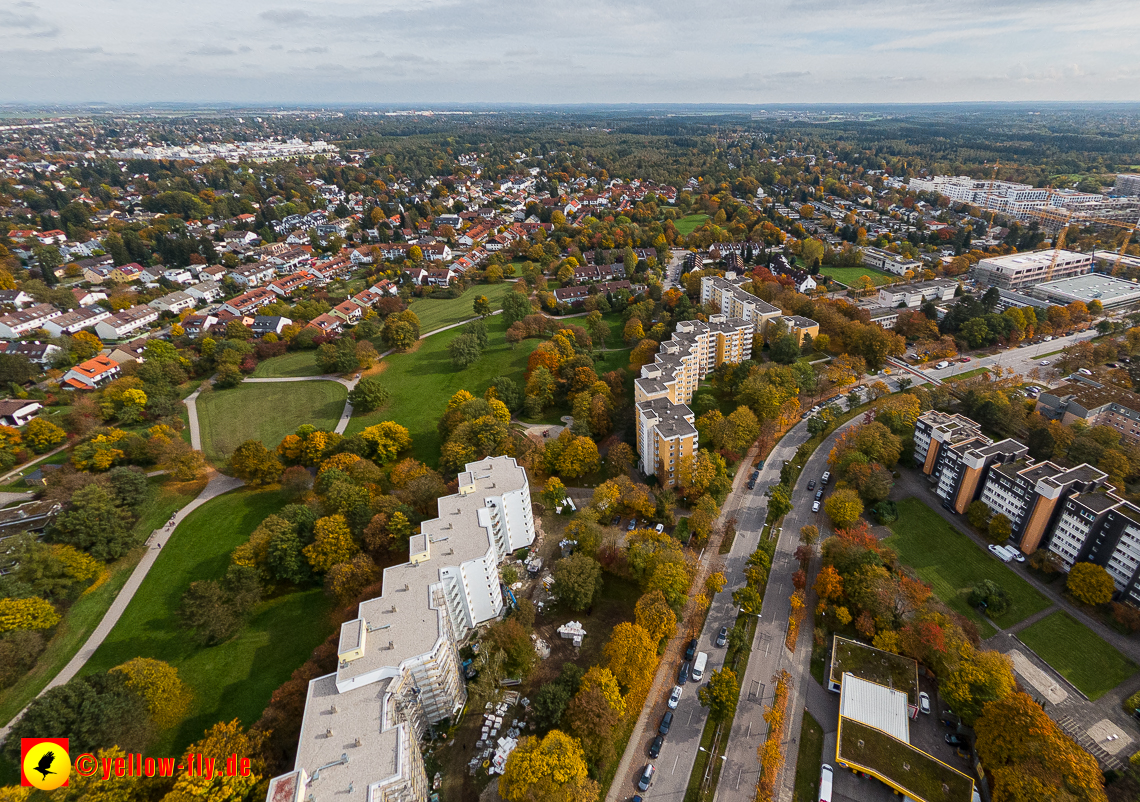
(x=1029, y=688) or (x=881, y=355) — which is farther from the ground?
(x=881, y=355)

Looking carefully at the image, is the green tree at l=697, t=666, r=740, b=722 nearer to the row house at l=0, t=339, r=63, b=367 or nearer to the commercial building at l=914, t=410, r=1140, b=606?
the commercial building at l=914, t=410, r=1140, b=606

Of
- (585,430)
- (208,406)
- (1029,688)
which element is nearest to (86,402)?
(208,406)

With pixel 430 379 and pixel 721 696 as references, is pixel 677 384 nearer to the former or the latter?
pixel 721 696

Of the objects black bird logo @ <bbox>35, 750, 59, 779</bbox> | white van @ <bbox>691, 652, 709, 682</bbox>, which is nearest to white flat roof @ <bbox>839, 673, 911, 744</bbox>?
white van @ <bbox>691, 652, 709, 682</bbox>

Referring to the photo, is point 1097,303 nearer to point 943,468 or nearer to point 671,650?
point 943,468

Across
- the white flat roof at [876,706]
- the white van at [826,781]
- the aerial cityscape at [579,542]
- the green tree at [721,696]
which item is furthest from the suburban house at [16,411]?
the white flat roof at [876,706]

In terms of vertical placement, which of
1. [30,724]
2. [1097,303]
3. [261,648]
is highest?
[1097,303]

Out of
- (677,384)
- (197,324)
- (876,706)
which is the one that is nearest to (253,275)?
(197,324)
